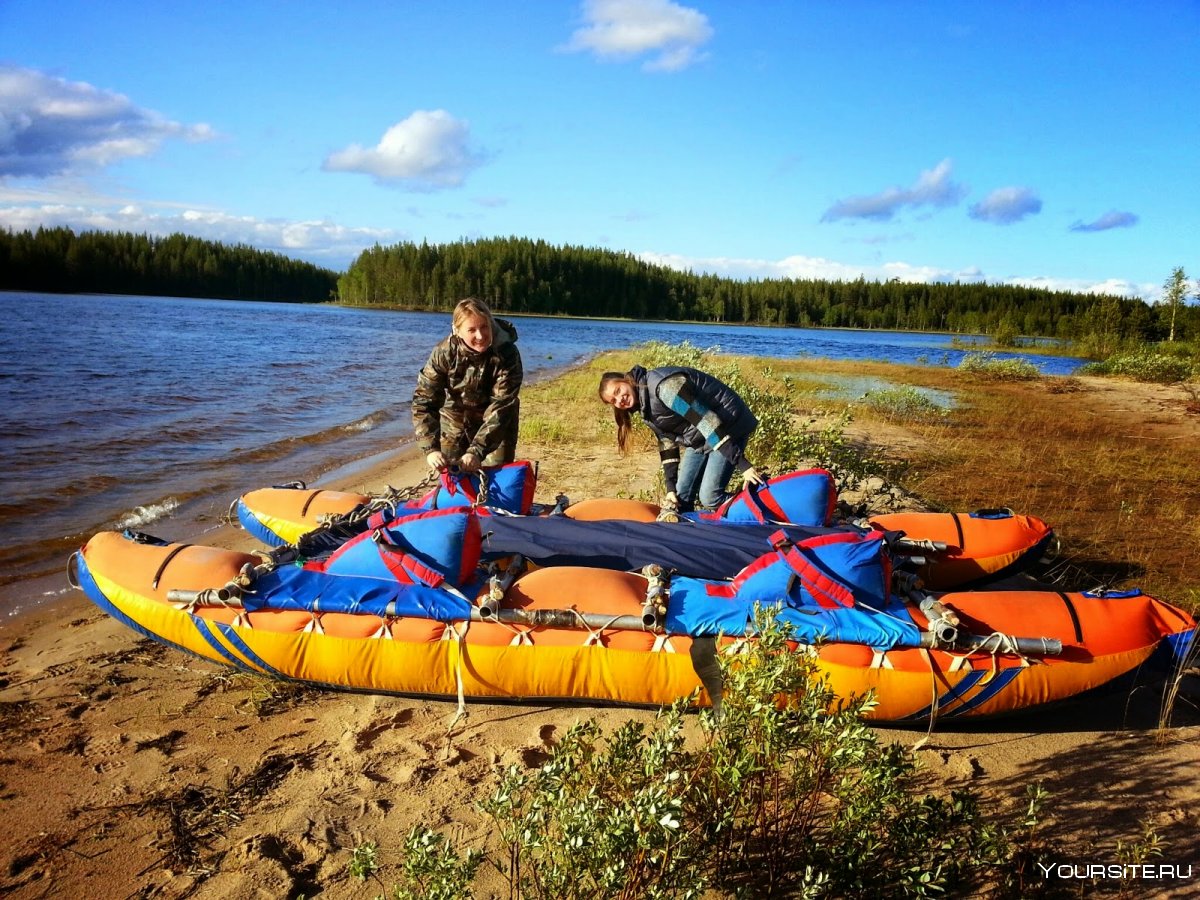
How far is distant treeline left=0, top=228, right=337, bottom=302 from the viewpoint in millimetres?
65688

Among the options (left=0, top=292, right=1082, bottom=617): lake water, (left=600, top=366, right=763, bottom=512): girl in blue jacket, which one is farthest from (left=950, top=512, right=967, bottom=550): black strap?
(left=0, top=292, right=1082, bottom=617): lake water

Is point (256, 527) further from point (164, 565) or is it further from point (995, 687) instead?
point (995, 687)

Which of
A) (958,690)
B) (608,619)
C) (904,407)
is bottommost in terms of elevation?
(958,690)

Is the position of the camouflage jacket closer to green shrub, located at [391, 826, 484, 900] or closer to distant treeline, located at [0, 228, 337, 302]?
green shrub, located at [391, 826, 484, 900]

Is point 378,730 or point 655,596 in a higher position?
point 655,596

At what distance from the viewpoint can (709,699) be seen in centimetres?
374

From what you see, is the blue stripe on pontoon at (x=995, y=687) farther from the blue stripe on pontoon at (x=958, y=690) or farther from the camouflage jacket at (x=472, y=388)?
the camouflage jacket at (x=472, y=388)

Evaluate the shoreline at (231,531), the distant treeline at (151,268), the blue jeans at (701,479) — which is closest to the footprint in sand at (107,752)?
the shoreline at (231,531)

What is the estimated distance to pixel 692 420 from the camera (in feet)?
19.1

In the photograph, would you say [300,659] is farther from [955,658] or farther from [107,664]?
[955,658]

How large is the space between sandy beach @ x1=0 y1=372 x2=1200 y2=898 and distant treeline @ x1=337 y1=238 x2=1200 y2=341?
77162mm

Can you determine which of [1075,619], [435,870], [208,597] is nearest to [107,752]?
[208,597]

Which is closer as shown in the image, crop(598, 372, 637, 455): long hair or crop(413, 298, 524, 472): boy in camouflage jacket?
crop(598, 372, 637, 455): long hair

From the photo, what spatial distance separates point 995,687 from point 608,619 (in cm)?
199
